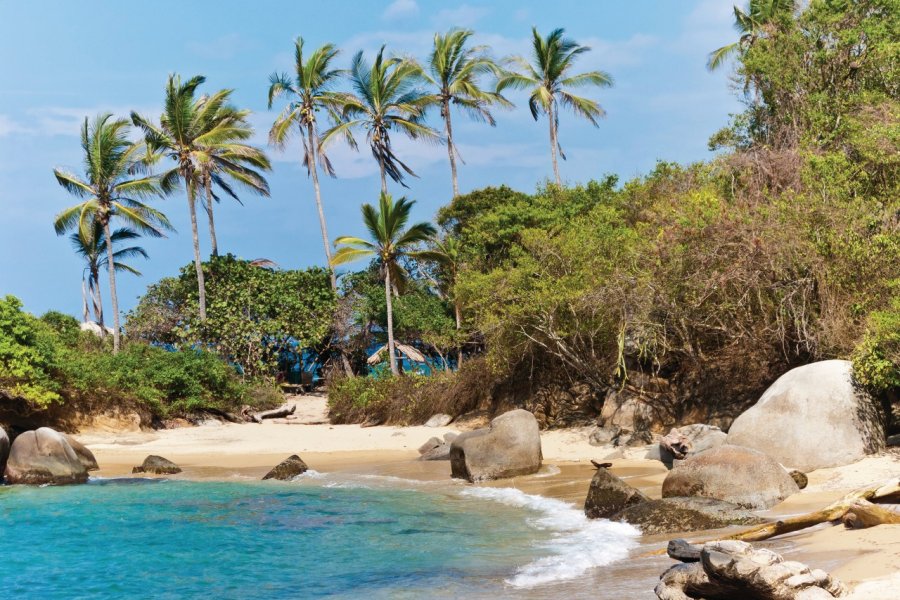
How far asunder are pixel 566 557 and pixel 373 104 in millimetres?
30214

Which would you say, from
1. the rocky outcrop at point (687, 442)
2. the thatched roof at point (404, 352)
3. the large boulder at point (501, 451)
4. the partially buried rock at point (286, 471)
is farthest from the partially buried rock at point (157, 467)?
the thatched roof at point (404, 352)

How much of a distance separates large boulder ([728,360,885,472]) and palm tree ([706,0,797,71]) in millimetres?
13426

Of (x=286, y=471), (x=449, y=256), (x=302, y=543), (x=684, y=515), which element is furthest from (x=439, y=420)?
(x=684, y=515)

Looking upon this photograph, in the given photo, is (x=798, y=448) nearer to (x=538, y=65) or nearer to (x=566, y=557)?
(x=566, y=557)

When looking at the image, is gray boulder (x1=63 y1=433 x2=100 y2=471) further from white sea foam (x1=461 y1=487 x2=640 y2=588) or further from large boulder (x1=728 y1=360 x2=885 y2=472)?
large boulder (x1=728 y1=360 x2=885 y2=472)

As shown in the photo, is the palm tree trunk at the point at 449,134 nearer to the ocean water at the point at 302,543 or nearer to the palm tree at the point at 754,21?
the palm tree at the point at 754,21

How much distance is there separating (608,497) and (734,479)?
1.49 metres

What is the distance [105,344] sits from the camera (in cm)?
3130

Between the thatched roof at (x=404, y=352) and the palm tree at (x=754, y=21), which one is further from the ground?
the palm tree at (x=754, y=21)

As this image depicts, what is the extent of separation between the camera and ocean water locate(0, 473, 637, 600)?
7.59 meters

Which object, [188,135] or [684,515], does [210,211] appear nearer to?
[188,135]

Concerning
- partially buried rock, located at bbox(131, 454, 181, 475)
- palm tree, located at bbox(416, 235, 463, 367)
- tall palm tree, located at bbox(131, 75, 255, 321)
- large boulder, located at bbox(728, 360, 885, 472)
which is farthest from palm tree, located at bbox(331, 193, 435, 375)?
large boulder, located at bbox(728, 360, 885, 472)

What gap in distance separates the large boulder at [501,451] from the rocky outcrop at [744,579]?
7.99 meters

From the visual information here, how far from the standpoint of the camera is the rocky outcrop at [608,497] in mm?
9594
